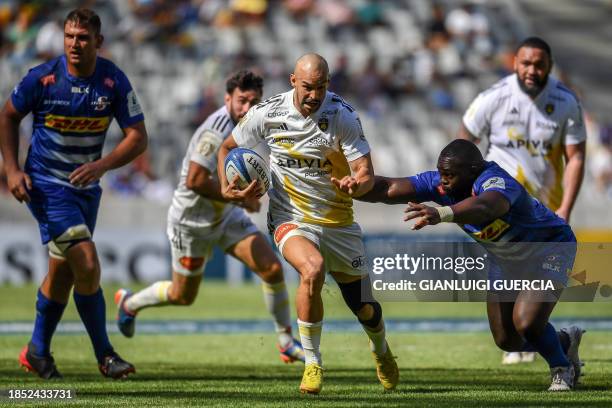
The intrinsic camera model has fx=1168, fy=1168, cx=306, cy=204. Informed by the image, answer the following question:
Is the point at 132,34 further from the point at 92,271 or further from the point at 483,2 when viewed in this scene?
the point at 92,271

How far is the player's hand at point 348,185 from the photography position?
8.08m

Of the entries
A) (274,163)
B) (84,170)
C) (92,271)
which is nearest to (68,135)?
(84,170)

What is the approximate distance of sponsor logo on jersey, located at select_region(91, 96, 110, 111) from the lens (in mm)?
9656

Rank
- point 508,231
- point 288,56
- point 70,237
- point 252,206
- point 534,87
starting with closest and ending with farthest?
point 508,231
point 70,237
point 534,87
point 252,206
point 288,56

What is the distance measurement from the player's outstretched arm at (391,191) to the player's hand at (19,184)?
286 centimetres

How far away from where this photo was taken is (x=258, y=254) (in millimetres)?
11000

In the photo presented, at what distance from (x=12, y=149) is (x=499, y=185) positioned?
4106mm

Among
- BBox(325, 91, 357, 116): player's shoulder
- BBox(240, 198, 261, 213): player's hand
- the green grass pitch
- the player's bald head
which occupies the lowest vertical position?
the green grass pitch

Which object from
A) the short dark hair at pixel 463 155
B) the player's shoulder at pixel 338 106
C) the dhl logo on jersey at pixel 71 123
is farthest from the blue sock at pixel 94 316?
the short dark hair at pixel 463 155

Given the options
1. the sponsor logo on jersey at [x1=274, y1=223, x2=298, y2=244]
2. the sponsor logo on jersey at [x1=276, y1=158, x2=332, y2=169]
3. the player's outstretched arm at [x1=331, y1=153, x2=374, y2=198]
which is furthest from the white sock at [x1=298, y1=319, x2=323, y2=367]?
the sponsor logo on jersey at [x1=276, y1=158, x2=332, y2=169]

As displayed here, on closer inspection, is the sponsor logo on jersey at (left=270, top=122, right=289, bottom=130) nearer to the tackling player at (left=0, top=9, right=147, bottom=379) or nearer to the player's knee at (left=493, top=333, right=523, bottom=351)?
the tackling player at (left=0, top=9, right=147, bottom=379)

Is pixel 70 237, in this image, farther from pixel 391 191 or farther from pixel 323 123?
pixel 391 191

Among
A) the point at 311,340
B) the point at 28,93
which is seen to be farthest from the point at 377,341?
the point at 28,93

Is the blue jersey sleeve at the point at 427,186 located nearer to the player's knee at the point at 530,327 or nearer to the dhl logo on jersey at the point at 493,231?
the dhl logo on jersey at the point at 493,231
